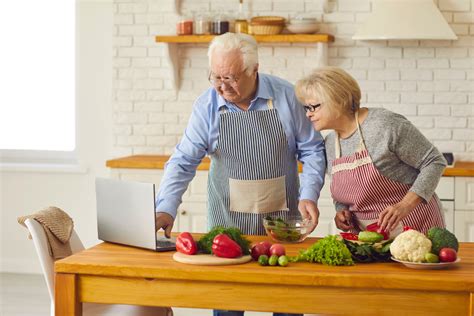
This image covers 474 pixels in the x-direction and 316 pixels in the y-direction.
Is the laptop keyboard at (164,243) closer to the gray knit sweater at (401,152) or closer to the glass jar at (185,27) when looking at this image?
the gray knit sweater at (401,152)

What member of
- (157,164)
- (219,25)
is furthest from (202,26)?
(157,164)

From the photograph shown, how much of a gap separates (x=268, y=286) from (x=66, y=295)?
723 mm

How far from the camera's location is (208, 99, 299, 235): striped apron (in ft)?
12.2

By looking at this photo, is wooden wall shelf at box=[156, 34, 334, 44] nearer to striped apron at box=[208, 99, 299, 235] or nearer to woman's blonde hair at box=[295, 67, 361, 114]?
striped apron at box=[208, 99, 299, 235]

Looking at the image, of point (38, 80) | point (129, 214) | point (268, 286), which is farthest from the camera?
point (38, 80)

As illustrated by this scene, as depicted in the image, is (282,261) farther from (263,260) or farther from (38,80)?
(38,80)

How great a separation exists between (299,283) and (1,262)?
4186 millimetres

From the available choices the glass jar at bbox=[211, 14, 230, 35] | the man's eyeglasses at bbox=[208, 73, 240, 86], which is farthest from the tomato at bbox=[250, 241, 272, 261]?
the glass jar at bbox=[211, 14, 230, 35]

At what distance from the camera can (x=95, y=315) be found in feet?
11.6

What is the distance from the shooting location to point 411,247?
9.52 feet

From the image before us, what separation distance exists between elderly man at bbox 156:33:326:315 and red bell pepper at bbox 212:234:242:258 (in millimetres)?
623

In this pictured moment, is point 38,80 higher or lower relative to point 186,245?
higher

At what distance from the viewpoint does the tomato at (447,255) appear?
289 centimetres

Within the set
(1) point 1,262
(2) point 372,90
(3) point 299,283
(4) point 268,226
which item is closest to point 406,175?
(4) point 268,226
